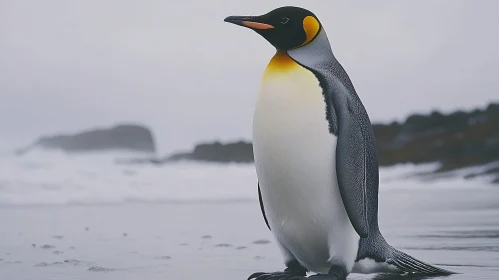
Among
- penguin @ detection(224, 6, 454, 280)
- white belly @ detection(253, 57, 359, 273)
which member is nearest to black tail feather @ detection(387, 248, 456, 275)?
penguin @ detection(224, 6, 454, 280)

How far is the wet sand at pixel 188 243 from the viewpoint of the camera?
4.05 meters

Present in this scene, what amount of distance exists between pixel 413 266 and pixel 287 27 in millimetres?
1200

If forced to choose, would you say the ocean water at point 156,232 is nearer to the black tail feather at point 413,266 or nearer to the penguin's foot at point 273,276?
the black tail feather at point 413,266

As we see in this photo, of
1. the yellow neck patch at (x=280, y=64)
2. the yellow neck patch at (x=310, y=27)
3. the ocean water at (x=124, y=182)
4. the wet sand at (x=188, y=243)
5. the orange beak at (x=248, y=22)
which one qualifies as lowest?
the wet sand at (x=188, y=243)

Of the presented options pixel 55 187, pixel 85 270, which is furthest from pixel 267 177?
pixel 55 187

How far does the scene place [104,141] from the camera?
2198cm

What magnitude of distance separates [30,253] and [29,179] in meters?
8.21

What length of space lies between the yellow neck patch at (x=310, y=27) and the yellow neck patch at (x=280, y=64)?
0.11 metres

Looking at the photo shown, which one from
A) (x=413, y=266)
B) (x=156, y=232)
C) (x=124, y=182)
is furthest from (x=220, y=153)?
(x=413, y=266)

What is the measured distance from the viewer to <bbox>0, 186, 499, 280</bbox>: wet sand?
4047mm

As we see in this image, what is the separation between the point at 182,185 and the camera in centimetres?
1428

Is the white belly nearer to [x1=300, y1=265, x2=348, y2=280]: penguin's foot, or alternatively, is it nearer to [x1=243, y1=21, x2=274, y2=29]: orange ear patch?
[x1=300, y1=265, x2=348, y2=280]: penguin's foot

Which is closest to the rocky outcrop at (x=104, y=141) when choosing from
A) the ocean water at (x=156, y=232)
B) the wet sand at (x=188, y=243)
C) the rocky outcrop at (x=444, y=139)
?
the ocean water at (x=156, y=232)

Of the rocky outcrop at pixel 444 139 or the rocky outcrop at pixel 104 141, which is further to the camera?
the rocky outcrop at pixel 104 141
